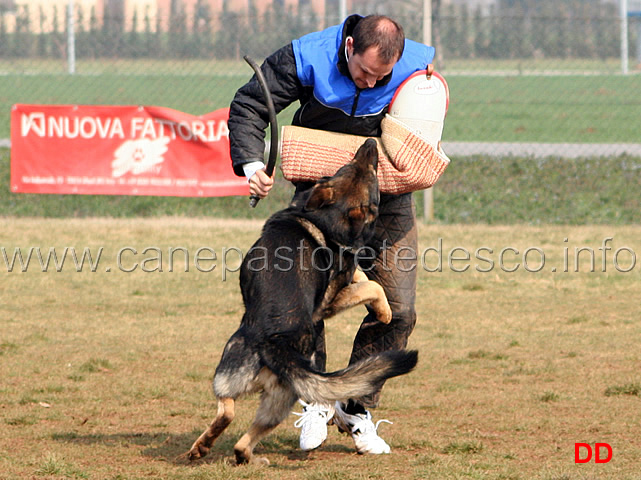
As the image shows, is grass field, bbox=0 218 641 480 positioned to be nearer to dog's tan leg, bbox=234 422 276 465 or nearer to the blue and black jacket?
dog's tan leg, bbox=234 422 276 465

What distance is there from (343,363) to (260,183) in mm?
2159

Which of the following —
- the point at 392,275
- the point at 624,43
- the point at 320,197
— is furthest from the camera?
the point at 624,43

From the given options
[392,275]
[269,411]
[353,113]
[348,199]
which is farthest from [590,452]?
[353,113]

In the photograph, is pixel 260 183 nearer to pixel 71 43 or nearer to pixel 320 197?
pixel 320 197

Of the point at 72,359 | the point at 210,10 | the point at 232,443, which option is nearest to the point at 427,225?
the point at 72,359

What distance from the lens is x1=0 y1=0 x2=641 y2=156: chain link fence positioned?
44.1 ft

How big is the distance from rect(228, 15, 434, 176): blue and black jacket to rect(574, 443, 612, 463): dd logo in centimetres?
181

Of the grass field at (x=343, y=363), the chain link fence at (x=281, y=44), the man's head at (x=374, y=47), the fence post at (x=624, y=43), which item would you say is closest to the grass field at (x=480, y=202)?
the grass field at (x=343, y=363)

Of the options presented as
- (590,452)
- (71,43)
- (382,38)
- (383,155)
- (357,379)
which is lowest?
(590,452)

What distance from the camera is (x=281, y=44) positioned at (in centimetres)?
1500

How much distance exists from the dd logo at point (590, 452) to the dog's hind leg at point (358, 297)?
110cm

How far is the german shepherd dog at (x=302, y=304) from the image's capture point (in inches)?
142

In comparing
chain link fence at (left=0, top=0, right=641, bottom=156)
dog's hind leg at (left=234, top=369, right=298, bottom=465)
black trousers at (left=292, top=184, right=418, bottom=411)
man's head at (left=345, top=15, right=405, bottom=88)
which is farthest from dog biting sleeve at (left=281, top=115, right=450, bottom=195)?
chain link fence at (left=0, top=0, right=641, bottom=156)

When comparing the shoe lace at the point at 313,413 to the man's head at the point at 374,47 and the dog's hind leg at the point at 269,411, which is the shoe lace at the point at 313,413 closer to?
the dog's hind leg at the point at 269,411
